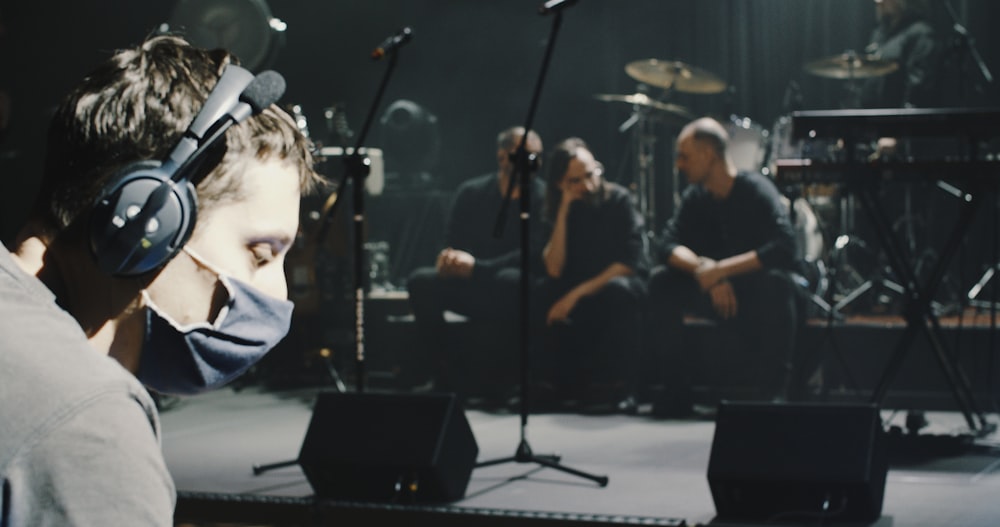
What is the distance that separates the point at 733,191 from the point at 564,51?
128 inches

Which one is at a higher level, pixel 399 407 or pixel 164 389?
pixel 164 389

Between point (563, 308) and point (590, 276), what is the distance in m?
0.22

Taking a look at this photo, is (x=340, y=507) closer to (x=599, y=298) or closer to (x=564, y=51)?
(x=599, y=298)

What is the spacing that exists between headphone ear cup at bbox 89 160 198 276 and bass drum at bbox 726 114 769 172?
21.6 feet

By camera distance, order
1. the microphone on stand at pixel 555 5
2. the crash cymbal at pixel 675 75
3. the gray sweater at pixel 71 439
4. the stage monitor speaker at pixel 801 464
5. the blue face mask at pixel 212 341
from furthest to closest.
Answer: the crash cymbal at pixel 675 75 < the microphone on stand at pixel 555 5 < the stage monitor speaker at pixel 801 464 < the blue face mask at pixel 212 341 < the gray sweater at pixel 71 439

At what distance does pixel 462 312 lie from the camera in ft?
20.1

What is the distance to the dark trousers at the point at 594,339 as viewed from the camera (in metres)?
5.82

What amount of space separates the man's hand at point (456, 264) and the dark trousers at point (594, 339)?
1.25 feet

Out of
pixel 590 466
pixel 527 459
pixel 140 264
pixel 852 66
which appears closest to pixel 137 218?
pixel 140 264

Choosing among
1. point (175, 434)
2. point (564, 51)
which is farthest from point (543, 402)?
point (564, 51)

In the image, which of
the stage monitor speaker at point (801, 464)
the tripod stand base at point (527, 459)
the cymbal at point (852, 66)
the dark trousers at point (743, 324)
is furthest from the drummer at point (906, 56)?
the stage monitor speaker at point (801, 464)

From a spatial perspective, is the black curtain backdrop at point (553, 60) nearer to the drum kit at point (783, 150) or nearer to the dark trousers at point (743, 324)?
the drum kit at point (783, 150)

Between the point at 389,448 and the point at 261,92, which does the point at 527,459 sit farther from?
the point at 261,92

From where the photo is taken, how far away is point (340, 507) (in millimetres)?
3902
